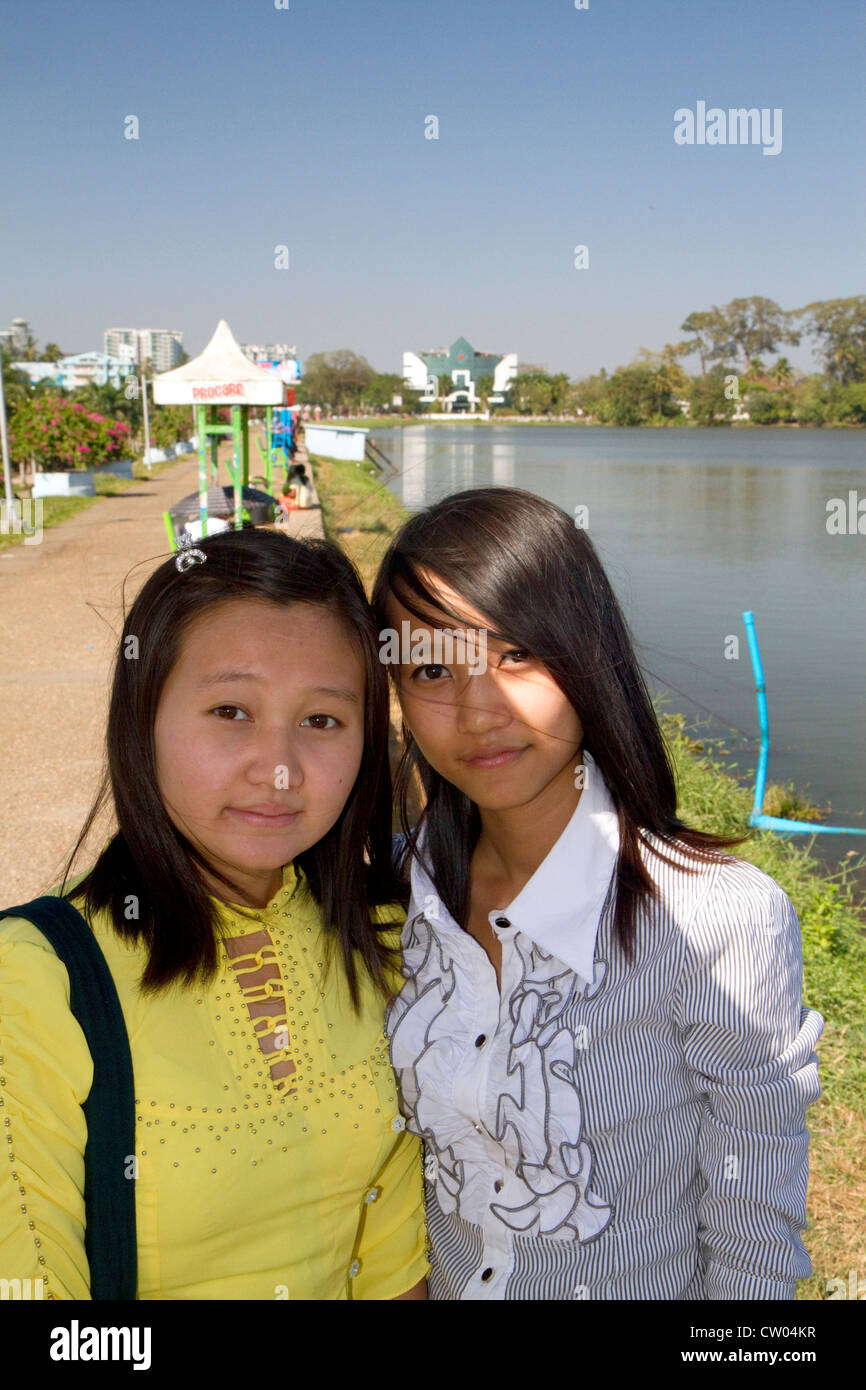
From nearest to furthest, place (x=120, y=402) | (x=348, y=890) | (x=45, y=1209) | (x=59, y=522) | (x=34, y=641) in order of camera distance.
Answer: (x=45, y=1209) < (x=348, y=890) < (x=34, y=641) < (x=59, y=522) < (x=120, y=402)

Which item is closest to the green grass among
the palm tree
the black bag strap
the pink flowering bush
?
the palm tree

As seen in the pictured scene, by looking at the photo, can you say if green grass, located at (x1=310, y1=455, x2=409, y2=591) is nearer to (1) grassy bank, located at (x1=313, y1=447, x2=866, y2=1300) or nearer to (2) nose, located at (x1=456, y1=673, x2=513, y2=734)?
(1) grassy bank, located at (x1=313, y1=447, x2=866, y2=1300)

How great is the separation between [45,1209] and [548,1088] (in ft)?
2.14

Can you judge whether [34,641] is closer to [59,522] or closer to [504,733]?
[504,733]

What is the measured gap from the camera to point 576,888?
158 cm

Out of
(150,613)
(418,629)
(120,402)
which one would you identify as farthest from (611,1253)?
(120,402)

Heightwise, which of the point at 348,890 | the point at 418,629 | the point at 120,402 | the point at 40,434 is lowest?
the point at 348,890

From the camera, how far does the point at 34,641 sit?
9031 mm

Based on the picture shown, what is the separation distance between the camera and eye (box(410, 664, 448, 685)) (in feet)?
5.39

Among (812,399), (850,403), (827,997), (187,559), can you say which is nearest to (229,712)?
(187,559)

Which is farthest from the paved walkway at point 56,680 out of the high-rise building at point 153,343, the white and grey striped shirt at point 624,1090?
the high-rise building at point 153,343

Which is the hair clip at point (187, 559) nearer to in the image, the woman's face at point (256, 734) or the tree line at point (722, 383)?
the woman's face at point (256, 734)

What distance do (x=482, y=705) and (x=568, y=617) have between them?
0.18 meters

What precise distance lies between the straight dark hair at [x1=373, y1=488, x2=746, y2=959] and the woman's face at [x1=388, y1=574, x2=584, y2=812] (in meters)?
0.02
